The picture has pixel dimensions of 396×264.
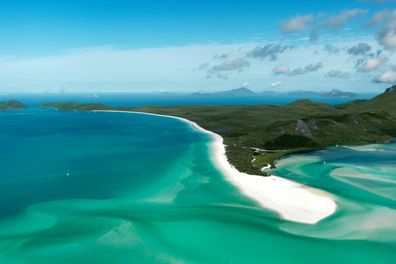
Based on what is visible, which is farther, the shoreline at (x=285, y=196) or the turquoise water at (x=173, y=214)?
the shoreline at (x=285, y=196)

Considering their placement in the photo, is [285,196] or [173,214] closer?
[173,214]

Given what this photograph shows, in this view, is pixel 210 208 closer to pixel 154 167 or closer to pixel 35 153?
pixel 154 167

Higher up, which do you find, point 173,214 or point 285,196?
point 285,196

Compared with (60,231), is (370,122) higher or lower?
higher

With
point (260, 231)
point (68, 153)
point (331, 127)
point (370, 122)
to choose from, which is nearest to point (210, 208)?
point (260, 231)

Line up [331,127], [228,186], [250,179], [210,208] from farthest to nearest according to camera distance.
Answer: [331,127], [250,179], [228,186], [210,208]
